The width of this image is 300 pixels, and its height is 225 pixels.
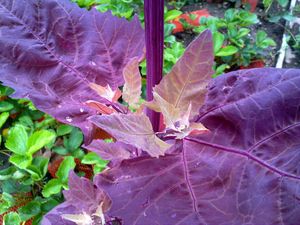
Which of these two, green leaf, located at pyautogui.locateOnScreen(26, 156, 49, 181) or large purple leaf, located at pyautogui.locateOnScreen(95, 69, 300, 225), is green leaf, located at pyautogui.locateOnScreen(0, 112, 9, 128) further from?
large purple leaf, located at pyautogui.locateOnScreen(95, 69, 300, 225)

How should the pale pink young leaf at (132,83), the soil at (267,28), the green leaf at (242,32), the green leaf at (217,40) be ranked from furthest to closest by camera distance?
the soil at (267,28) < the green leaf at (242,32) < the green leaf at (217,40) < the pale pink young leaf at (132,83)

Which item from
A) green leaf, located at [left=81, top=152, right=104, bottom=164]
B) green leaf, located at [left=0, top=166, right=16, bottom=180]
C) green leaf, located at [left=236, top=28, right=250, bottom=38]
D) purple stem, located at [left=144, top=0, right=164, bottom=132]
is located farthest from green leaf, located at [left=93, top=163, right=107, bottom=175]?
green leaf, located at [left=236, top=28, right=250, bottom=38]

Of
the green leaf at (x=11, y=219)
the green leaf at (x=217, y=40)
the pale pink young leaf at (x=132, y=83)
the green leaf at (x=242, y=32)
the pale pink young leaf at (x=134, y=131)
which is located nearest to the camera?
A: the pale pink young leaf at (x=134, y=131)

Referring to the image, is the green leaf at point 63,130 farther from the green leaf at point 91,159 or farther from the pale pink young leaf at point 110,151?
the pale pink young leaf at point 110,151

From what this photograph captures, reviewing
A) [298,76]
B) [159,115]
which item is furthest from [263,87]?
[159,115]

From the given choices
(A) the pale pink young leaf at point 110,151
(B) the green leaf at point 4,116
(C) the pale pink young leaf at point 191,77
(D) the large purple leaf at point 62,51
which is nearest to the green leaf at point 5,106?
(B) the green leaf at point 4,116

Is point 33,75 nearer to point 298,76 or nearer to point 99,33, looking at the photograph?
point 99,33
